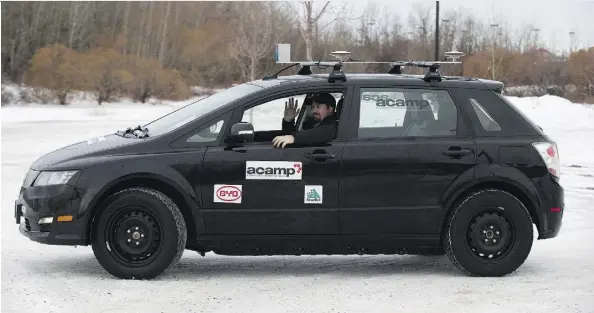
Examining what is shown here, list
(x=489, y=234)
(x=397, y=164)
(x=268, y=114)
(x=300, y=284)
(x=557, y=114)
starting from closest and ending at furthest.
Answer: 1. (x=300, y=284)
2. (x=397, y=164)
3. (x=489, y=234)
4. (x=268, y=114)
5. (x=557, y=114)

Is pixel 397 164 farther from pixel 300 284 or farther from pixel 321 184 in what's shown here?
pixel 300 284

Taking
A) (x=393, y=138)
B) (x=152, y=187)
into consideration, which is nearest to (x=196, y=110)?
(x=152, y=187)

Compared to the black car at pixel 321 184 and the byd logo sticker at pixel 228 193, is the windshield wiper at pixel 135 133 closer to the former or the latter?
the black car at pixel 321 184

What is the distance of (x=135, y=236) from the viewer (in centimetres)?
725

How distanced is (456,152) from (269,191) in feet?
4.78

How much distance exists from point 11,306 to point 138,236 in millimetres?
1130

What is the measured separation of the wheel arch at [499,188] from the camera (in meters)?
7.53

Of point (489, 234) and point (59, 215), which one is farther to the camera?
point (489, 234)

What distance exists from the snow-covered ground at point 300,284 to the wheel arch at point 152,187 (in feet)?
1.35

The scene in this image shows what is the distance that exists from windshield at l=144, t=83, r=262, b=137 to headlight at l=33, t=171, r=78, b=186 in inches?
28.4

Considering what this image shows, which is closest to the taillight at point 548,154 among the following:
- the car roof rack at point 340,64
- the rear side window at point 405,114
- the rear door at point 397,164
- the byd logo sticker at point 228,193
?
the rear door at point 397,164

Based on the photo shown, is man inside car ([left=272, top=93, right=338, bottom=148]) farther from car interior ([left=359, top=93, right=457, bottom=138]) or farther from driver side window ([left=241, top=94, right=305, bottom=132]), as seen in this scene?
car interior ([left=359, top=93, right=457, bottom=138])

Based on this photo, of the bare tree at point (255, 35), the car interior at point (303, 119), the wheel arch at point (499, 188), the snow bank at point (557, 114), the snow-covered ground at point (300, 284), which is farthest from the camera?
the bare tree at point (255, 35)

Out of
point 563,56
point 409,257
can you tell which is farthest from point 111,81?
point 409,257
